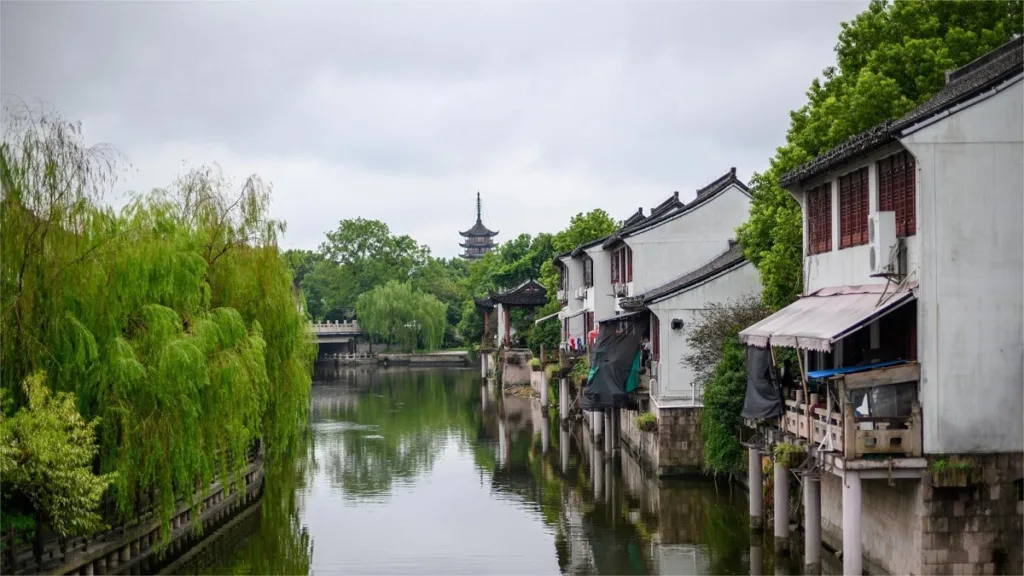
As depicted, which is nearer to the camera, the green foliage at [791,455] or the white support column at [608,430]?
the green foliage at [791,455]

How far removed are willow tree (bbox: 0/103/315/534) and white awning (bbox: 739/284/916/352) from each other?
35.5 feet

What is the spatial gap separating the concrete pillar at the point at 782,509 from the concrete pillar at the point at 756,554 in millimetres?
484

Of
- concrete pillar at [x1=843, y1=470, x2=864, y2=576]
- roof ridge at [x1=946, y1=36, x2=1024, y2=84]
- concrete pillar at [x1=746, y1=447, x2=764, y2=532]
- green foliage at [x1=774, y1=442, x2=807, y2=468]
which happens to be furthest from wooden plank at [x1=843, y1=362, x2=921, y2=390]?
concrete pillar at [x1=746, y1=447, x2=764, y2=532]

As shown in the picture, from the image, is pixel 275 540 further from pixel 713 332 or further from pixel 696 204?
pixel 696 204

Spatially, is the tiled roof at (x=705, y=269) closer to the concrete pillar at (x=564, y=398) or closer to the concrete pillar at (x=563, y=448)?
the concrete pillar at (x=563, y=448)

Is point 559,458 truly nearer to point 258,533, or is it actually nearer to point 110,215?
point 258,533

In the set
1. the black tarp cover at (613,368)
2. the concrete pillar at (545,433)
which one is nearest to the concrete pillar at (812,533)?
the black tarp cover at (613,368)

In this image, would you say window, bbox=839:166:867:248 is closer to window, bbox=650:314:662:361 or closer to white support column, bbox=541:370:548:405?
window, bbox=650:314:662:361

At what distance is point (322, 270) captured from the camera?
391 ft

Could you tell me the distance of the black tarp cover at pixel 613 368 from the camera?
37.2 metres

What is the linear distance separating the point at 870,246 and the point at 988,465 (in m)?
4.11

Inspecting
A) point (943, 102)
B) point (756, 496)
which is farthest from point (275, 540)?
point (943, 102)

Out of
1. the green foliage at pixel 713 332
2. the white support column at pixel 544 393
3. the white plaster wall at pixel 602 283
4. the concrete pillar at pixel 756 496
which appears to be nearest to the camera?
the concrete pillar at pixel 756 496

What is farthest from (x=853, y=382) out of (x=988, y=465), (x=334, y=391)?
(x=334, y=391)
